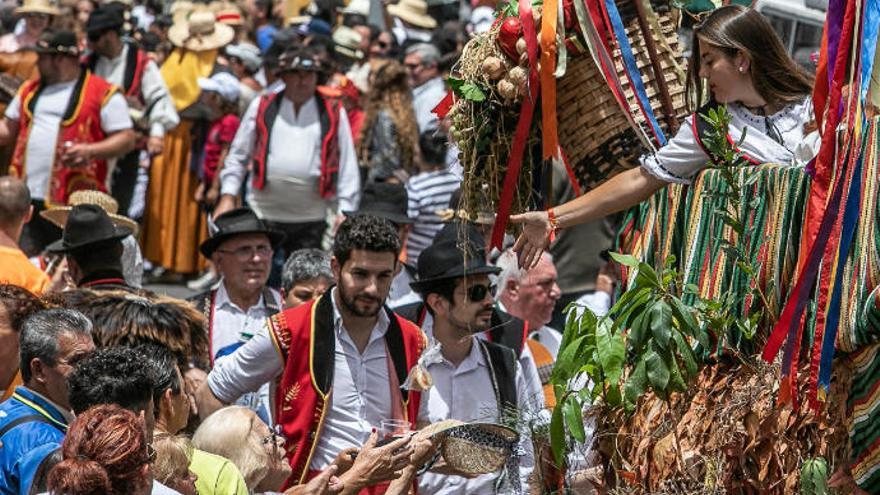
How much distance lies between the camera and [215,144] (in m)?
13.7

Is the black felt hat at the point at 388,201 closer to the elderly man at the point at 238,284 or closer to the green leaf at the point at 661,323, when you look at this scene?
the elderly man at the point at 238,284

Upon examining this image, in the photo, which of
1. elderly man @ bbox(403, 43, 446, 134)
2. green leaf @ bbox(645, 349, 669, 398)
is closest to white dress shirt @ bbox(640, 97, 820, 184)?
green leaf @ bbox(645, 349, 669, 398)

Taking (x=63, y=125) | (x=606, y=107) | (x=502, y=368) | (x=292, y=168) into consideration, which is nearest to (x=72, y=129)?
(x=63, y=125)

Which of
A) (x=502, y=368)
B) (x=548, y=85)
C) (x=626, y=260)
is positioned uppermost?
(x=548, y=85)

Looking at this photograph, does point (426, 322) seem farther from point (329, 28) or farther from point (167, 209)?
point (329, 28)

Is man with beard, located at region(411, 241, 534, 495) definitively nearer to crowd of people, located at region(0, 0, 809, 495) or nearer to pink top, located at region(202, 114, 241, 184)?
crowd of people, located at region(0, 0, 809, 495)

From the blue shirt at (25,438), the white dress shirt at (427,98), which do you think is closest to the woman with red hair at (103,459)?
the blue shirt at (25,438)

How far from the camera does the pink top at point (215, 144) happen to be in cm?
1370

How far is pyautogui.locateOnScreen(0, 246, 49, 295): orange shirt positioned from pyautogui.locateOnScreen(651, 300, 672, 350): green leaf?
3746 mm

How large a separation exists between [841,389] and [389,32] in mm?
12487

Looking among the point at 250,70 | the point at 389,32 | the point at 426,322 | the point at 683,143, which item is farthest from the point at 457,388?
the point at 389,32

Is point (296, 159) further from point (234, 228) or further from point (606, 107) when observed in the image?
point (606, 107)

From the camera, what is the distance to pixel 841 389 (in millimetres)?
4930

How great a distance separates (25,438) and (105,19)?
25.8 ft
